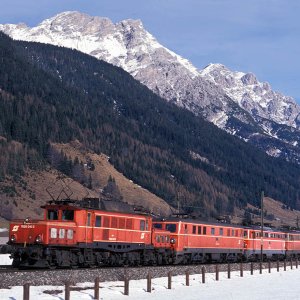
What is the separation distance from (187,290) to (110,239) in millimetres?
9636

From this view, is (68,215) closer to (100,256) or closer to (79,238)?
(79,238)

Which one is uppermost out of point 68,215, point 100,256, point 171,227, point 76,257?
point 68,215

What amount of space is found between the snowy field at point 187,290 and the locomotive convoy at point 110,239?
4558 millimetres

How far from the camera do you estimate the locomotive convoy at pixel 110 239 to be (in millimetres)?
43906

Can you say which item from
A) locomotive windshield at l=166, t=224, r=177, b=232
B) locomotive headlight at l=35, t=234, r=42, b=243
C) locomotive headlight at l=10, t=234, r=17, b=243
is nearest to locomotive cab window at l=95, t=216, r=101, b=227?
locomotive headlight at l=35, t=234, r=42, b=243

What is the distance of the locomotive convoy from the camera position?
144ft

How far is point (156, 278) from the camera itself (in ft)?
161

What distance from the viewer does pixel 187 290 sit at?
42.6 m

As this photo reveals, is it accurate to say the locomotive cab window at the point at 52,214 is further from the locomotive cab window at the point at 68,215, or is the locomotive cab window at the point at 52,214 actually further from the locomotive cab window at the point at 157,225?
the locomotive cab window at the point at 157,225

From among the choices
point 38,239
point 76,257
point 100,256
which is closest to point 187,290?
point 76,257

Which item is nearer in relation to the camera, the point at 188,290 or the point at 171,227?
the point at 188,290

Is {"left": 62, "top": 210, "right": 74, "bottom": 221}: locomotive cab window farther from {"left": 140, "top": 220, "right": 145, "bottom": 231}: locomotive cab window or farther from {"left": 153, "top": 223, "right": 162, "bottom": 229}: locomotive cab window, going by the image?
{"left": 153, "top": 223, "right": 162, "bottom": 229}: locomotive cab window

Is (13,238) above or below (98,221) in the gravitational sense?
below

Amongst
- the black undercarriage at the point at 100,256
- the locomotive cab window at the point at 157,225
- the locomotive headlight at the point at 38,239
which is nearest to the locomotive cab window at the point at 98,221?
the black undercarriage at the point at 100,256
